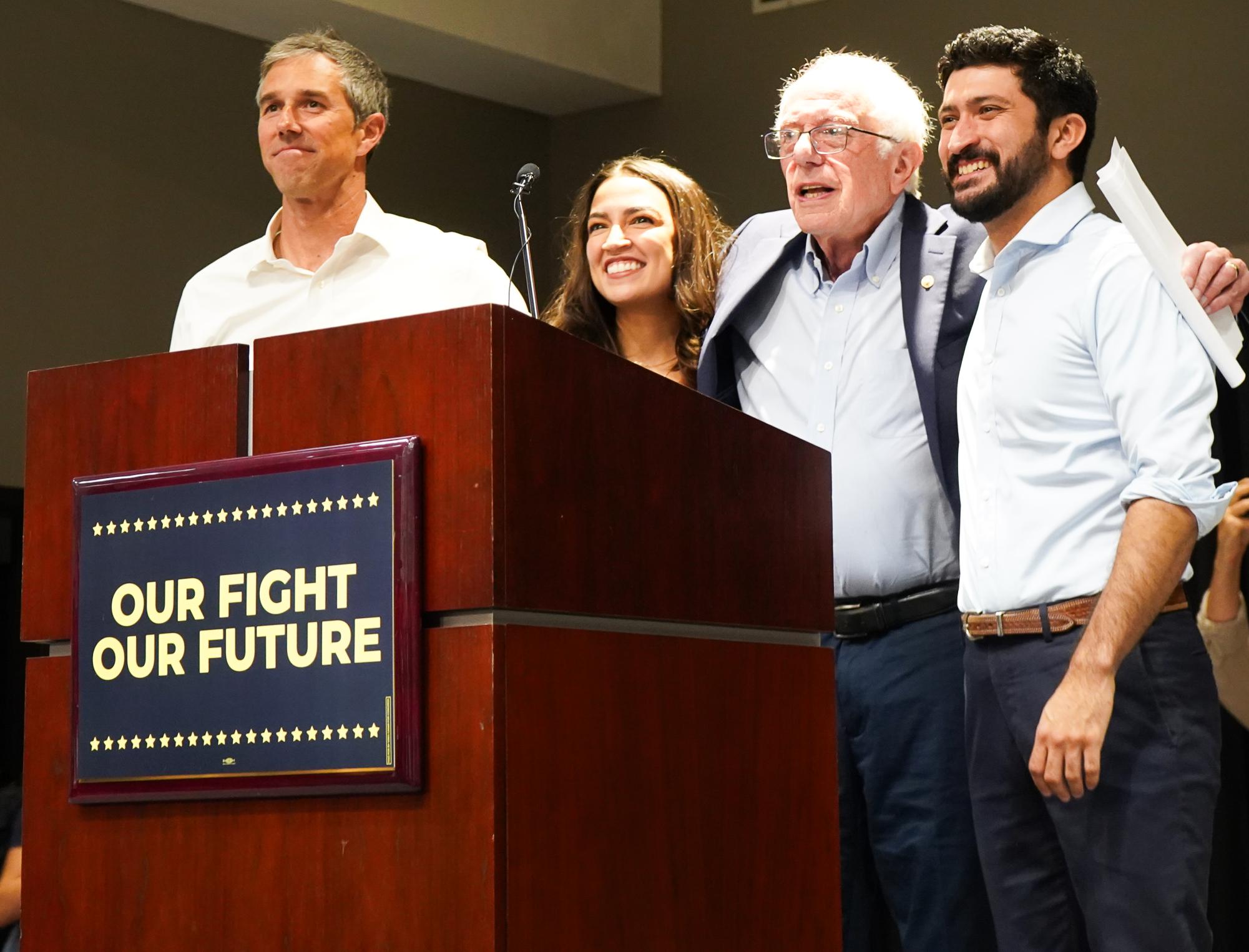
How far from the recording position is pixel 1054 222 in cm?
207

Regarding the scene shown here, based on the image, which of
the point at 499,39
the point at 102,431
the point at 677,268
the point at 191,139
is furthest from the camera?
the point at 499,39

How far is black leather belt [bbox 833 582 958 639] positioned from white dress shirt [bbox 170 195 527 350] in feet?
2.37

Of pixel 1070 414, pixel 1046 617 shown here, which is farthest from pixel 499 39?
pixel 1046 617

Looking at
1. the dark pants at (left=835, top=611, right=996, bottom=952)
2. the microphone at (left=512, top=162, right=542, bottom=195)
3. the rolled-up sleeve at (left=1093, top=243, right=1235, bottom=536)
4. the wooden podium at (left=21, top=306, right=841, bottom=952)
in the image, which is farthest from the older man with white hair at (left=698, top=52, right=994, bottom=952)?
the wooden podium at (left=21, top=306, right=841, bottom=952)

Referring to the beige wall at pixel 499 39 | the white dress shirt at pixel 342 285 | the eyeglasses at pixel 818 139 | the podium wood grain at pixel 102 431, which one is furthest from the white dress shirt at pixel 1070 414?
the beige wall at pixel 499 39

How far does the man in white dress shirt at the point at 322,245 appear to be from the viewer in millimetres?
2480

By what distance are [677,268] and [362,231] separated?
1.66ft

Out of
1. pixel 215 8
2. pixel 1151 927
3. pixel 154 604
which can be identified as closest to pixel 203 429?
pixel 154 604

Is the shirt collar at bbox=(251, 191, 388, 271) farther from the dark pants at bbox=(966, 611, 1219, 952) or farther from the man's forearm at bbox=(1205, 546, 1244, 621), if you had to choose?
the man's forearm at bbox=(1205, 546, 1244, 621)

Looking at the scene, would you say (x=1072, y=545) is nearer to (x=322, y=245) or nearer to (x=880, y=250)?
(x=880, y=250)

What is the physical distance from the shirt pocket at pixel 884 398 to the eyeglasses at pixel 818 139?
0.33 metres

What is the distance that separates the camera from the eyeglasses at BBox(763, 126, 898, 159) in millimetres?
2367

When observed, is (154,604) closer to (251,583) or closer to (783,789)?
(251,583)

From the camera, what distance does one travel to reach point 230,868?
113 cm
